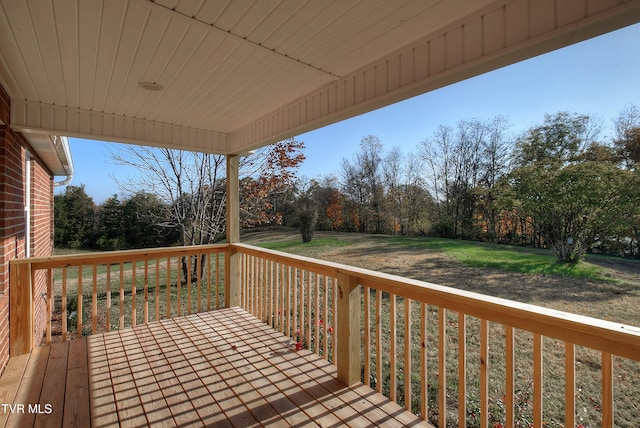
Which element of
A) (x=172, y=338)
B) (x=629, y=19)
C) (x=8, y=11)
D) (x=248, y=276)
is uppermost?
(x=8, y=11)

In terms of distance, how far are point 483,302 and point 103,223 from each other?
1542 cm

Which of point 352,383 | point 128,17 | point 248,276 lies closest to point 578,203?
point 352,383

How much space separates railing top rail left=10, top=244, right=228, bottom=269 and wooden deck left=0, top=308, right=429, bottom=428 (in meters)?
0.85

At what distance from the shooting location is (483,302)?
5.32 feet

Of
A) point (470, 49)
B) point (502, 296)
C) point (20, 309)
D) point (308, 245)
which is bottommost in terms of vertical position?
point (502, 296)

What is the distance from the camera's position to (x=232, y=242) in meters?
4.46

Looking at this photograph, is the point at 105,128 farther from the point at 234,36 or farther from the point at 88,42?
the point at 234,36

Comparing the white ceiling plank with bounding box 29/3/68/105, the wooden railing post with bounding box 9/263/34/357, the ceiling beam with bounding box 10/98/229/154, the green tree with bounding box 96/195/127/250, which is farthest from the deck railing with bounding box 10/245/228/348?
the green tree with bounding box 96/195/127/250

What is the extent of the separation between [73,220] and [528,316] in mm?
16488

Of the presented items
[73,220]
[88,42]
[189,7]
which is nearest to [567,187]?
[189,7]

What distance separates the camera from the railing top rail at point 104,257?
10.2ft

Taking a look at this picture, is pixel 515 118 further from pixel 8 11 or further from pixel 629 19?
pixel 8 11

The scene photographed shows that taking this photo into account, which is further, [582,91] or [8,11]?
[582,91]

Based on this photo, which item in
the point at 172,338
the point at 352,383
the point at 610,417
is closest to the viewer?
the point at 610,417
